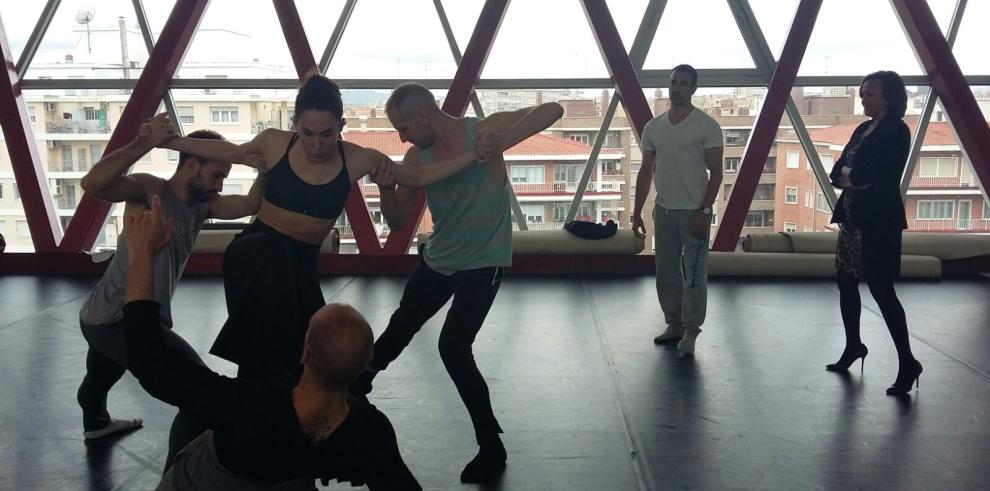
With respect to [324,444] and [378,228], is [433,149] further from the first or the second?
[378,228]

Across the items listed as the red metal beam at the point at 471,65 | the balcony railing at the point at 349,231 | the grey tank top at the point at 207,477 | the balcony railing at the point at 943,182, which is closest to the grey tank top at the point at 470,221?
the grey tank top at the point at 207,477

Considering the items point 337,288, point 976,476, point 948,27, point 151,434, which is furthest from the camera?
point 948,27

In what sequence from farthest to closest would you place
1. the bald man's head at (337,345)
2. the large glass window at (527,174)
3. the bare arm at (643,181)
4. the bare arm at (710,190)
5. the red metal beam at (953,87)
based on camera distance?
1. the large glass window at (527,174)
2. the red metal beam at (953,87)
3. the bare arm at (643,181)
4. the bare arm at (710,190)
5. the bald man's head at (337,345)

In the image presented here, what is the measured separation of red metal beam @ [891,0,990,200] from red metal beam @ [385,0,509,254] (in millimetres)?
3866

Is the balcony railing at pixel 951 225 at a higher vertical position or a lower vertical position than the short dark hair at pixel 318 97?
lower

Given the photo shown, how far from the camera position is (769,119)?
343 inches

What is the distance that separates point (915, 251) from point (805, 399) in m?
4.63

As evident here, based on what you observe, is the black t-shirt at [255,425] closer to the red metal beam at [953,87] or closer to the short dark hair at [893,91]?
the short dark hair at [893,91]

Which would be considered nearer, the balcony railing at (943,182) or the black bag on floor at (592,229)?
the black bag on floor at (592,229)

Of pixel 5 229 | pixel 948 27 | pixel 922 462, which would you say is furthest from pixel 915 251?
pixel 5 229

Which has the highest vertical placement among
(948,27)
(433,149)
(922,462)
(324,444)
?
(948,27)

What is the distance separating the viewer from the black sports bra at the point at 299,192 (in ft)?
10.5

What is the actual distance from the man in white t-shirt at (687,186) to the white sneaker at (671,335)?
0.17m

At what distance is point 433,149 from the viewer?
363 centimetres
